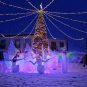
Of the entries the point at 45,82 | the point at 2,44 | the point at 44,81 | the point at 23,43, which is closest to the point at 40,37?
the point at 44,81

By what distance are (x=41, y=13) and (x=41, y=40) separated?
2.16 meters

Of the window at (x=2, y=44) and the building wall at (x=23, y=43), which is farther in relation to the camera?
the window at (x=2, y=44)

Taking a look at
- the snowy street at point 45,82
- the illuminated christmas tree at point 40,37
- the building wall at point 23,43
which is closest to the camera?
the snowy street at point 45,82

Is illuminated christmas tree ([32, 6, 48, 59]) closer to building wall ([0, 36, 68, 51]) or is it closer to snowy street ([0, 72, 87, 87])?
snowy street ([0, 72, 87, 87])

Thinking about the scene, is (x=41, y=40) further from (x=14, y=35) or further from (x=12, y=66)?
(x=14, y=35)

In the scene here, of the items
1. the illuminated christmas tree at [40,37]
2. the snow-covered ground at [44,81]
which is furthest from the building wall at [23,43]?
the snow-covered ground at [44,81]

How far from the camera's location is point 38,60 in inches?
661

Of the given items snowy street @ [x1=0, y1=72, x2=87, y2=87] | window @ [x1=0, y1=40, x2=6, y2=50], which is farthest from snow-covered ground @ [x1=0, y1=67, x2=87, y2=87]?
window @ [x1=0, y1=40, x2=6, y2=50]

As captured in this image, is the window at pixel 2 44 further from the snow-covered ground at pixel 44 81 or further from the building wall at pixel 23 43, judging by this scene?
the snow-covered ground at pixel 44 81

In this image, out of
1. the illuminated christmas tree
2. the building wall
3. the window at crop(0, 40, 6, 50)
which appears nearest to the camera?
the illuminated christmas tree

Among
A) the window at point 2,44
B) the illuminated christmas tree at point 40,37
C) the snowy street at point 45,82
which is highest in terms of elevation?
the window at point 2,44

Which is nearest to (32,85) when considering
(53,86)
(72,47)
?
(53,86)

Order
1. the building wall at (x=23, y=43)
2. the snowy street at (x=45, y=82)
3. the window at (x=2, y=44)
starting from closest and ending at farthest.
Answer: the snowy street at (x=45, y=82)
the building wall at (x=23, y=43)
the window at (x=2, y=44)

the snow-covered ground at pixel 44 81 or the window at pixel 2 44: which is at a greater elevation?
the window at pixel 2 44
